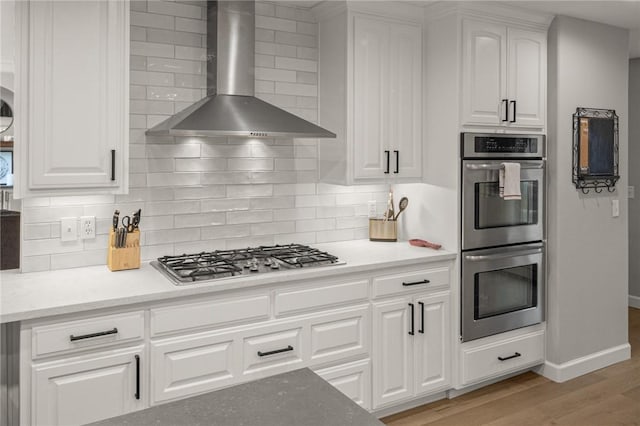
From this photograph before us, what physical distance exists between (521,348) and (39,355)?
2844 mm

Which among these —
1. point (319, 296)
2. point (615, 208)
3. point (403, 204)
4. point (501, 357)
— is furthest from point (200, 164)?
point (615, 208)

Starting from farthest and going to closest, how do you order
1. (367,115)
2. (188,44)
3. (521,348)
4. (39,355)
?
(521,348)
(367,115)
(188,44)
(39,355)

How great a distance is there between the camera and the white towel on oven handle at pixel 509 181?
330 centimetres

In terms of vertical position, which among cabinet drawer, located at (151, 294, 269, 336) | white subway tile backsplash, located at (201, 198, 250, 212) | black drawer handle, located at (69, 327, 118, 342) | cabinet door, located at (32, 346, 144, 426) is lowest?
cabinet door, located at (32, 346, 144, 426)

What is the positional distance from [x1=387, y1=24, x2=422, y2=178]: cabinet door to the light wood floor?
145cm

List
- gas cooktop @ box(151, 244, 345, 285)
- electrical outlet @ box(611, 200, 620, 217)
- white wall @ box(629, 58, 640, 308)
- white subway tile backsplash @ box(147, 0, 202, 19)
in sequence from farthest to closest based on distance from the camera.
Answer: white wall @ box(629, 58, 640, 308), electrical outlet @ box(611, 200, 620, 217), white subway tile backsplash @ box(147, 0, 202, 19), gas cooktop @ box(151, 244, 345, 285)

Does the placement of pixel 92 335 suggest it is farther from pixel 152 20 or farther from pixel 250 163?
pixel 152 20

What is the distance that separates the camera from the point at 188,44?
3000 mm

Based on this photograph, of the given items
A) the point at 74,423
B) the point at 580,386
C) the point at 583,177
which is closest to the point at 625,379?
the point at 580,386

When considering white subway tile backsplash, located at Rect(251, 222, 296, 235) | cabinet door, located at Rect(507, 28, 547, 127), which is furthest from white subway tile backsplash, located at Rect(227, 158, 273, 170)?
cabinet door, located at Rect(507, 28, 547, 127)

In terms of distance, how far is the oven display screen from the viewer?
10.8ft

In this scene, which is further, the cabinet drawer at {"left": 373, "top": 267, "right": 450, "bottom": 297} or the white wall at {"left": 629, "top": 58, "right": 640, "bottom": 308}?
the white wall at {"left": 629, "top": 58, "right": 640, "bottom": 308}

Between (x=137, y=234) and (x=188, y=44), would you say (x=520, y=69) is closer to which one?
(x=188, y=44)

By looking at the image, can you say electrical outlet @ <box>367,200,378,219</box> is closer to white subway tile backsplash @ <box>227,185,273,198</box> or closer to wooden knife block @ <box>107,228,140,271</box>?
white subway tile backsplash @ <box>227,185,273,198</box>
